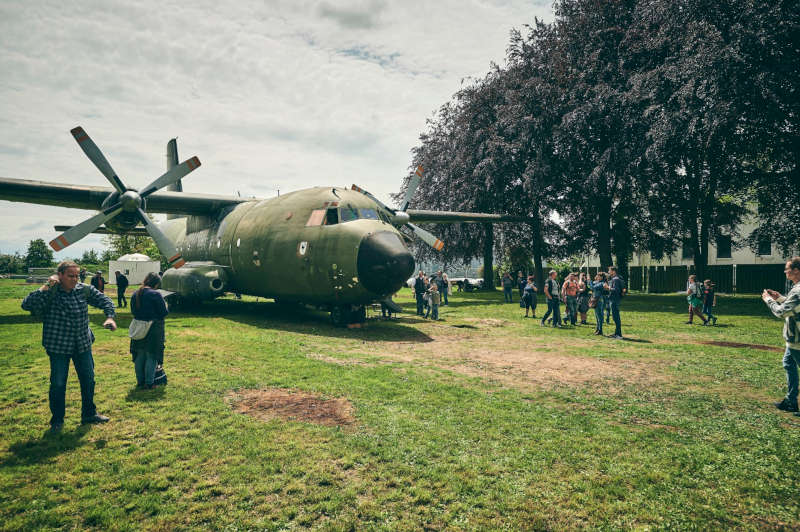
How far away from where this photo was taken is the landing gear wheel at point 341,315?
15414 mm

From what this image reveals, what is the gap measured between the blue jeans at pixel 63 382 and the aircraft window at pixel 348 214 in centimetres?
→ 926

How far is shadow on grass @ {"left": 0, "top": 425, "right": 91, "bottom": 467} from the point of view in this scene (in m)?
4.98

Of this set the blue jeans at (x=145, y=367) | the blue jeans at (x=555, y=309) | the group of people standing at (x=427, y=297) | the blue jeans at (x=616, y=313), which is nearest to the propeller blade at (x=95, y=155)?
the blue jeans at (x=145, y=367)

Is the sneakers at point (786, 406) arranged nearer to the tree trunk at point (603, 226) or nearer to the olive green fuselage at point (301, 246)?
the olive green fuselage at point (301, 246)

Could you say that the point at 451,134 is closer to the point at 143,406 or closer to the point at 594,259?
the point at 594,259

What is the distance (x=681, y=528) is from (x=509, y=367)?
6088 mm

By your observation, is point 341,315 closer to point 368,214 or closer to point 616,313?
point 368,214

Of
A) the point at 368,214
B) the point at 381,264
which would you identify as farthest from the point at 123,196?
the point at 381,264

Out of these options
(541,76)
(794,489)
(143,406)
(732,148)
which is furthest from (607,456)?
(541,76)

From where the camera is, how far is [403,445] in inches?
216

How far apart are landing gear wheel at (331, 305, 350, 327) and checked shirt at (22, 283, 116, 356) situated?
381 inches

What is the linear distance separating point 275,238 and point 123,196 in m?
5.78

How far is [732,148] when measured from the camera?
72.1 feet

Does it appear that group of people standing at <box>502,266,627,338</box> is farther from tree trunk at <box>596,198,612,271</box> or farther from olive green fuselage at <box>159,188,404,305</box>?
tree trunk at <box>596,198,612,271</box>
